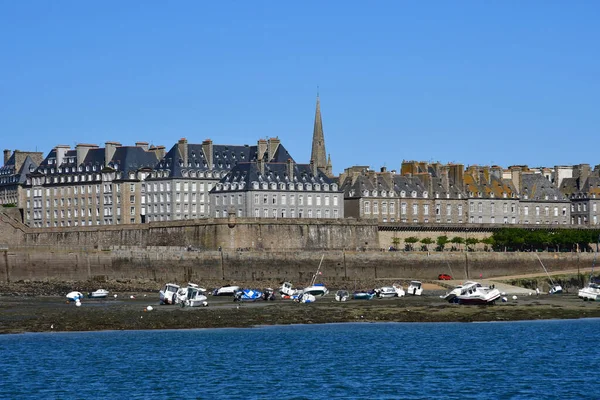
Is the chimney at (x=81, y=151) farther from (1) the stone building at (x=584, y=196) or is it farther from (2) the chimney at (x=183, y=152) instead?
(1) the stone building at (x=584, y=196)

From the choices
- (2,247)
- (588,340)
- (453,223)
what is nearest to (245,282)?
(2,247)

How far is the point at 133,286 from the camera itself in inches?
3342

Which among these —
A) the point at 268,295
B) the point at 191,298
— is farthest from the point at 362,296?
the point at 191,298

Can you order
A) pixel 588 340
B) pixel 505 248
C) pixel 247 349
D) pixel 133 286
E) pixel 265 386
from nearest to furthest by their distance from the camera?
pixel 265 386
pixel 247 349
pixel 588 340
pixel 133 286
pixel 505 248

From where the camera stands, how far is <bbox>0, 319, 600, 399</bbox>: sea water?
3941 cm

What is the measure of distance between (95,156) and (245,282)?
3144cm

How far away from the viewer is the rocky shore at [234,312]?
2240 inches

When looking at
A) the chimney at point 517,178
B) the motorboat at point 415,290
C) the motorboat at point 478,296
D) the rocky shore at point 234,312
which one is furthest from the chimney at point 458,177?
the motorboat at point 478,296

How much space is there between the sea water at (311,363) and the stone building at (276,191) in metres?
48.3

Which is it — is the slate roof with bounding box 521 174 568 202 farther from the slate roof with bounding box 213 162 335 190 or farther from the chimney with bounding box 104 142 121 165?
the chimney with bounding box 104 142 121 165

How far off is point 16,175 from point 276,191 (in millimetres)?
29102

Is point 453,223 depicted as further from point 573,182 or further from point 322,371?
point 322,371

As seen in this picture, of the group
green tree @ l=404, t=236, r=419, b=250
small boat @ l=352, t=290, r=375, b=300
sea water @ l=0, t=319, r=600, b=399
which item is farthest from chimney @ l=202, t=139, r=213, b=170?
sea water @ l=0, t=319, r=600, b=399

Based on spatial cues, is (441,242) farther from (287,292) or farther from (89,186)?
(287,292)
